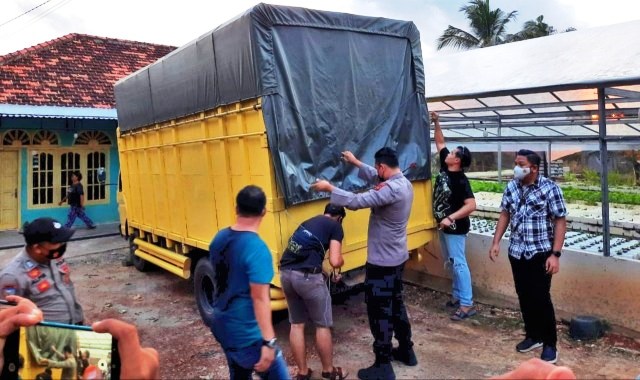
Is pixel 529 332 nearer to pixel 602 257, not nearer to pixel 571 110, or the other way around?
pixel 602 257

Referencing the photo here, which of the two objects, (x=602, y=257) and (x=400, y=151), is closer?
(x=602, y=257)

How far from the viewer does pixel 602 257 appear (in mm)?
4711

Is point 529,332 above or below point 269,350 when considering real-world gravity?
below

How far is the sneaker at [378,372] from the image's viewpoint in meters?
3.79

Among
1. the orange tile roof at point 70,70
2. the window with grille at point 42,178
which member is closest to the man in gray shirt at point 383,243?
the orange tile roof at point 70,70

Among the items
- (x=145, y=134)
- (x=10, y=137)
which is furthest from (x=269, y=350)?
(x=10, y=137)

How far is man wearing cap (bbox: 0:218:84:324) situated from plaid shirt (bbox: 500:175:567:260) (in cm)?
343

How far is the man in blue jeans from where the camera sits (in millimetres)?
2553

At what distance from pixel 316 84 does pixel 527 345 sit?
3.00 m

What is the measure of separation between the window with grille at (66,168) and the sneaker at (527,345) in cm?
1169

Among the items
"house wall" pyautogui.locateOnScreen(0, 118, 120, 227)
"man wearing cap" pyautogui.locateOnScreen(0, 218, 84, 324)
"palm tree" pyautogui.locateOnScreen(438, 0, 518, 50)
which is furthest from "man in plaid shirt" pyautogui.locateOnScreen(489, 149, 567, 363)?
"palm tree" pyautogui.locateOnScreen(438, 0, 518, 50)

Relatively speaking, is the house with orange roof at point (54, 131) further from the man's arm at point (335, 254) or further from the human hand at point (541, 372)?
the human hand at point (541, 372)

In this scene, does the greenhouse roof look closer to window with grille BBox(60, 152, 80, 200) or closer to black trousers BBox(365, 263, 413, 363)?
black trousers BBox(365, 263, 413, 363)

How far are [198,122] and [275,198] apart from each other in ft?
5.41
